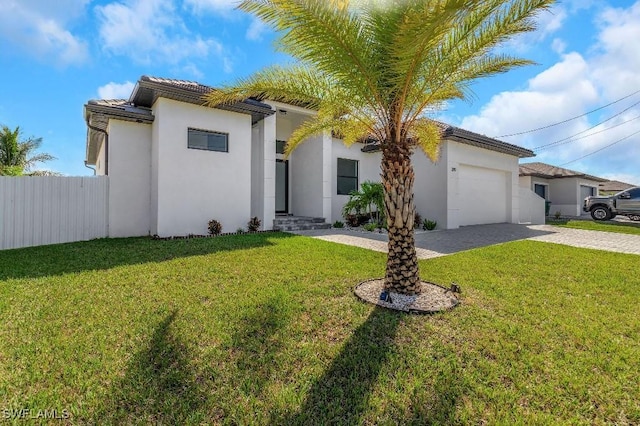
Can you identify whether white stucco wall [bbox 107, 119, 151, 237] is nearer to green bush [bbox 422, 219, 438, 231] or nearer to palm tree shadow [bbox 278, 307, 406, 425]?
palm tree shadow [bbox 278, 307, 406, 425]

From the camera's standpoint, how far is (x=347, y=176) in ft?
51.5

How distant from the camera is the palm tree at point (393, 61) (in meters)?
3.70

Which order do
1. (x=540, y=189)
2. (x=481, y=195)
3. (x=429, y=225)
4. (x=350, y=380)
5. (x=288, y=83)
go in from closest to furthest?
1. (x=350, y=380)
2. (x=288, y=83)
3. (x=429, y=225)
4. (x=481, y=195)
5. (x=540, y=189)

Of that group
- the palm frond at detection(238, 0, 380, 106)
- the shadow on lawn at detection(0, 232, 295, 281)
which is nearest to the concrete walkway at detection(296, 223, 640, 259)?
→ the shadow on lawn at detection(0, 232, 295, 281)

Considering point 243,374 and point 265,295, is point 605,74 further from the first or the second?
point 243,374

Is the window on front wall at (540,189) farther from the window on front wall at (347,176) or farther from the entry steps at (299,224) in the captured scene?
the entry steps at (299,224)

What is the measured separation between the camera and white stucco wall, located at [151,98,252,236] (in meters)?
10.1

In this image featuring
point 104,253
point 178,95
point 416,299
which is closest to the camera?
point 416,299

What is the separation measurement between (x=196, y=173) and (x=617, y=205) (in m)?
25.7

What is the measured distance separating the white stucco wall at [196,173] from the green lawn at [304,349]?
442 centimetres

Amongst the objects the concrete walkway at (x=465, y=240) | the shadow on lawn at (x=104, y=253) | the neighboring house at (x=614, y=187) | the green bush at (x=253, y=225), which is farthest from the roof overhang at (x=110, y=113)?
the neighboring house at (x=614, y=187)

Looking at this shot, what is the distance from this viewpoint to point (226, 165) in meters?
11.3

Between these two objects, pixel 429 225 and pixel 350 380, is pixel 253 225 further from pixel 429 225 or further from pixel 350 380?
pixel 350 380

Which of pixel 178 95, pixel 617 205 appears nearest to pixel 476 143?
pixel 178 95
